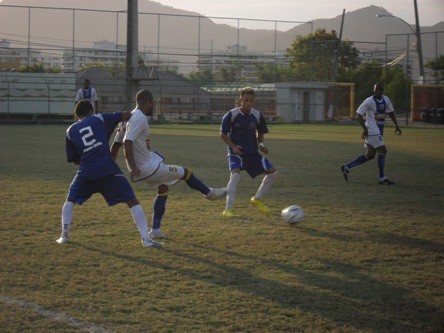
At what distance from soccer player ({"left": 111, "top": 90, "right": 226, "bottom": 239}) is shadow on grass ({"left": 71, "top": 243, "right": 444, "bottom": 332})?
0.91 meters

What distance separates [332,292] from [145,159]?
2701 mm

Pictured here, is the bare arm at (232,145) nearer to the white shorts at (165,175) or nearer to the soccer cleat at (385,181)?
the white shorts at (165,175)

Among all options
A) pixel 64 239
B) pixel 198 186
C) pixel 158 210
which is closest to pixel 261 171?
pixel 198 186

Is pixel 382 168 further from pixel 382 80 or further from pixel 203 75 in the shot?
pixel 382 80

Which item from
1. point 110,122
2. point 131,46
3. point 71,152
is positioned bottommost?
point 71,152

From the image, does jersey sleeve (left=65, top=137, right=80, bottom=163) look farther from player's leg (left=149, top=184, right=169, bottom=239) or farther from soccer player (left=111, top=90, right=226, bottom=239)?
player's leg (left=149, top=184, right=169, bottom=239)

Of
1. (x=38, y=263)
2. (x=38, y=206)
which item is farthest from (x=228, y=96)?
(x=38, y=263)

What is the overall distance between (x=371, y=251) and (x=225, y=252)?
1416 millimetres

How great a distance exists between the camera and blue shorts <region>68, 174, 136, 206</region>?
23.8ft

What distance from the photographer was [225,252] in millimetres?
7047

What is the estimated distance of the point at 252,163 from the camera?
9.42 meters

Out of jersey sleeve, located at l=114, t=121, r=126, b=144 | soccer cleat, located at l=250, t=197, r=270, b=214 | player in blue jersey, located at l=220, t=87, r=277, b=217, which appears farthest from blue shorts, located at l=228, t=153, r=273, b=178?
jersey sleeve, located at l=114, t=121, r=126, b=144

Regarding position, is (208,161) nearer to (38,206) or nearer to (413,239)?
(38,206)

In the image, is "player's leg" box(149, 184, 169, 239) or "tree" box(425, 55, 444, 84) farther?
"tree" box(425, 55, 444, 84)
